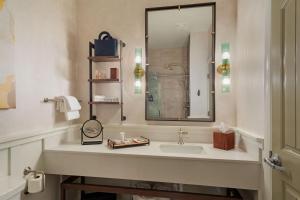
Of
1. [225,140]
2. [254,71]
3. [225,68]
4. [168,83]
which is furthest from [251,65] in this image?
[168,83]

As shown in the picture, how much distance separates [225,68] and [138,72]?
922 millimetres

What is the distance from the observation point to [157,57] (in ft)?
7.11

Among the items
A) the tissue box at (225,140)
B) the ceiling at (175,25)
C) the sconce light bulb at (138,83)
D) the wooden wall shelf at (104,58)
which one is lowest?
the tissue box at (225,140)

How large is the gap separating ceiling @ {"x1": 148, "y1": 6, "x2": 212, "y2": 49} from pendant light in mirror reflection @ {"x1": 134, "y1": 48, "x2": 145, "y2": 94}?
0.16m

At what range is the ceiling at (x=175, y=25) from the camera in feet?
6.85

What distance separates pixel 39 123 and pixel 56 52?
0.74 metres

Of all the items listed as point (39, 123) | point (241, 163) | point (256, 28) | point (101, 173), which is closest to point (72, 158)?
point (101, 173)

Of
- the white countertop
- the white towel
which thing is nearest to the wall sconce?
the white countertop

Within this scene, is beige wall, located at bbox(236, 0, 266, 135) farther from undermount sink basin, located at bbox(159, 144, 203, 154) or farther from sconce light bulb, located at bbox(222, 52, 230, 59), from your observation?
undermount sink basin, located at bbox(159, 144, 203, 154)

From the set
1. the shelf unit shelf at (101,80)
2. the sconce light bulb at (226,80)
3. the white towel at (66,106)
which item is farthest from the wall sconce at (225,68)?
the white towel at (66,106)

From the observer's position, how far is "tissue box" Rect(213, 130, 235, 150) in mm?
1783

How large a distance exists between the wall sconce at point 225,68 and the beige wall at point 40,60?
1.67 meters

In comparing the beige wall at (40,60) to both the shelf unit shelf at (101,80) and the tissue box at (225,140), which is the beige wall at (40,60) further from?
the tissue box at (225,140)

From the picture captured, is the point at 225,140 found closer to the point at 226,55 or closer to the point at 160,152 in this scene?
the point at 160,152
